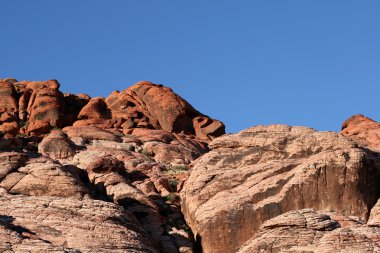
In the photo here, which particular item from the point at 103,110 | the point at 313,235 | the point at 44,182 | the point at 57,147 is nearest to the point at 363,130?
the point at 103,110

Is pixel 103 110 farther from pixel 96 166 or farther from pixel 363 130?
pixel 96 166

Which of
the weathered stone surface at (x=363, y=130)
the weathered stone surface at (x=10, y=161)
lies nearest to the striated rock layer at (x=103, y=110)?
the weathered stone surface at (x=363, y=130)

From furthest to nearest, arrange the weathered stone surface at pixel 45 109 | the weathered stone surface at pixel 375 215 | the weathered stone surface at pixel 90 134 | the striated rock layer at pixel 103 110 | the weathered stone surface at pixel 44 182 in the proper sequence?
the striated rock layer at pixel 103 110
the weathered stone surface at pixel 45 109
the weathered stone surface at pixel 90 134
the weathered stone surface at pixel 44 182
the weathered stone surface at pixel 375 215

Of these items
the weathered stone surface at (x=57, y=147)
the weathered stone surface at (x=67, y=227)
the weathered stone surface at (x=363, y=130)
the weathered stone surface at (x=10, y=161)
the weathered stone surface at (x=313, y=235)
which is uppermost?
the weathered stone surface at (x=363, y=130)

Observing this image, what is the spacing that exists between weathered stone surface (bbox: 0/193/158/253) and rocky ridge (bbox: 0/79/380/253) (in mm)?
49

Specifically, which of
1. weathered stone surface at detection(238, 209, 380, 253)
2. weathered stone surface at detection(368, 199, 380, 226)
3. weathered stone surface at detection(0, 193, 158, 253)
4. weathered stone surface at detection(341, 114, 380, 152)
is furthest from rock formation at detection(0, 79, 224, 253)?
weathered stone surface at detection(341, 114, 380, 152)

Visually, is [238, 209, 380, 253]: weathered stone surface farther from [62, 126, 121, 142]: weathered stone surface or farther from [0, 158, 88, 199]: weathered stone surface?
[62, 126, 121, 142]: weathered stone surface

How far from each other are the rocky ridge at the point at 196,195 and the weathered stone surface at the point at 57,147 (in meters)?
0.08

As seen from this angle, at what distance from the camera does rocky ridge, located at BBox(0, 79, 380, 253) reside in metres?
38.0

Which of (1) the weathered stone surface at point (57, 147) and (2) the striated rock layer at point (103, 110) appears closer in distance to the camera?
(1) the weathered stone surface at point (57, 147)

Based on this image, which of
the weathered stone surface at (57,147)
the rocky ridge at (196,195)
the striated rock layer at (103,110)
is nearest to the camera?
the rocky ridge at (196,195)

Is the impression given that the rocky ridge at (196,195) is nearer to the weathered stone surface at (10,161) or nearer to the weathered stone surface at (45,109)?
the weathered stone surface at (10,161)

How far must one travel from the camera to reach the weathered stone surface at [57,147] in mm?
59031

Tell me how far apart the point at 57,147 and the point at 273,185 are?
19068 millimetres
